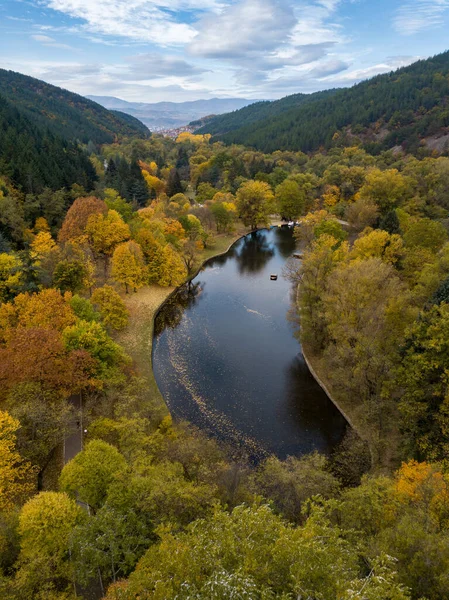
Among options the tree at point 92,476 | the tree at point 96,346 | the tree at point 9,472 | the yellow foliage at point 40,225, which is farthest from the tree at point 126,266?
the tree at point 92,476

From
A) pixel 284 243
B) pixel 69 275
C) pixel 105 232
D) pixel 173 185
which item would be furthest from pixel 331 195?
pixel 69 275

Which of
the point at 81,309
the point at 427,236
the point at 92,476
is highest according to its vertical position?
the point at 427,236

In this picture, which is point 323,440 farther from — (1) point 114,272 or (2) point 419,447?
(1) point 114,272

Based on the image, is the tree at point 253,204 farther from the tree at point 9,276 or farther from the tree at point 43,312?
the tree at point 43,312

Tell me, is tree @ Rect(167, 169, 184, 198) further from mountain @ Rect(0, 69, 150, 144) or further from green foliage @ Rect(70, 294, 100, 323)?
mountain @ Rect(0, 69, 150, 144)

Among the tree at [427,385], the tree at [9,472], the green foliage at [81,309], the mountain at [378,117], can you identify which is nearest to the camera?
the tree at [9,472]

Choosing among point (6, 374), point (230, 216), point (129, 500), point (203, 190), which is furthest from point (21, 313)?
point (203, 190)

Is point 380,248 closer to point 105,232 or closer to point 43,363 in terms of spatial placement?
point 105,232
